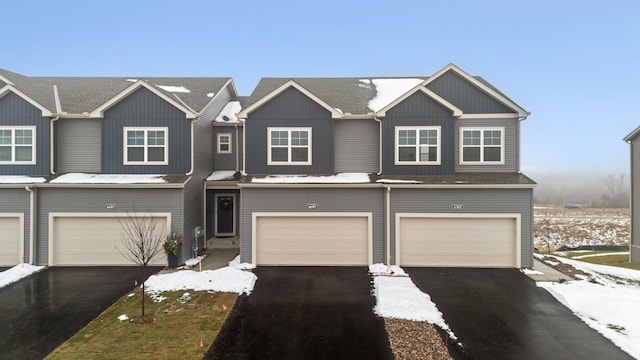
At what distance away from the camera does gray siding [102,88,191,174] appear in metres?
14.3

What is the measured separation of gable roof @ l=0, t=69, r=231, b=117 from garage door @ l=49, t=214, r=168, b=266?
15.3 ft

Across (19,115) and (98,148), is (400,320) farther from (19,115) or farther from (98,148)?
(19,115)

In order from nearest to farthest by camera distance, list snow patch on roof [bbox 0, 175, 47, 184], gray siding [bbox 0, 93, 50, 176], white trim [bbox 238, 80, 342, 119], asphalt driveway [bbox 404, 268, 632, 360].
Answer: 1. asphalt driveway [bbox 404, 268, 632, 360]
2. snow patch on roof [bbox 0, 175, 47, 184]
3. white trim [bbox 238, 80, 342, 119]
4. gray siding [bbox 0, 93, 50, 176]

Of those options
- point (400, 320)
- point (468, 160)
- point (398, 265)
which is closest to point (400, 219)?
point (398, 265)

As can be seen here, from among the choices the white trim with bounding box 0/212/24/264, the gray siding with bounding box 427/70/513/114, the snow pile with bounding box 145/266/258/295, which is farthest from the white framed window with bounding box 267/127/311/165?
the white trim with bounding box 0/212/24/264

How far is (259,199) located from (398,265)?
639 cm

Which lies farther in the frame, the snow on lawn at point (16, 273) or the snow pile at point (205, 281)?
the snow on lawn at point (16, 273)

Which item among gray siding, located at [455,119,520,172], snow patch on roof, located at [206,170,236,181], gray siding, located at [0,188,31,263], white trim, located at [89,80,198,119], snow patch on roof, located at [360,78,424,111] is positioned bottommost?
gray siding, located at [0,188,31,263]

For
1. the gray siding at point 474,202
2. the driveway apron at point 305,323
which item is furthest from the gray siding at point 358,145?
the driveway apron at point 305,323

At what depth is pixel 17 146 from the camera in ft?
46.7

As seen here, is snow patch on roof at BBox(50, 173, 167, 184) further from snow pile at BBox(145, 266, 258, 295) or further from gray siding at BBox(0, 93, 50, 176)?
snow pile at BBox(145, 266, 258, 295)

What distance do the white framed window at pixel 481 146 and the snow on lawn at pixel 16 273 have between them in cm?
1823

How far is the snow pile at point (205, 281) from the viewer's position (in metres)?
11.0

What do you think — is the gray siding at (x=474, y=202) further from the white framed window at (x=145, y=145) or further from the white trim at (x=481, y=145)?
the white framed window at (x=145, y=145)
